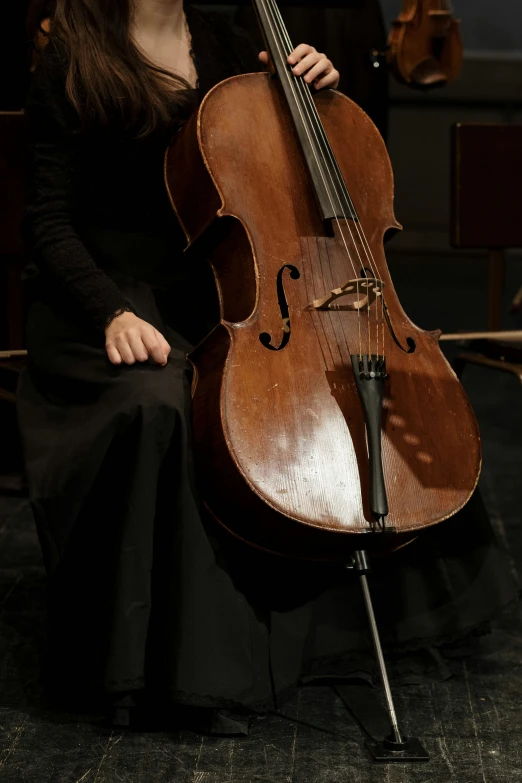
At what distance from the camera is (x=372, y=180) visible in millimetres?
1743

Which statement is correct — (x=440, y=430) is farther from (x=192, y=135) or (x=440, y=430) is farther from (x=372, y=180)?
(x=192, y=135)

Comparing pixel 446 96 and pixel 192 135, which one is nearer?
pixel 192 135

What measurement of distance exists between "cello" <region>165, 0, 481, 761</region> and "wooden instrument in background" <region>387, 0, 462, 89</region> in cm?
112

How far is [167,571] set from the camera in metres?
1.59

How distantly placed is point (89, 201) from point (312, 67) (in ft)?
1.38

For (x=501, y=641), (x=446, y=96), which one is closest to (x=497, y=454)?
(x=501, y=641)

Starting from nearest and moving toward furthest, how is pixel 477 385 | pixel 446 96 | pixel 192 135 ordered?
pixel 192 135, pixel 477 385, pixel 446 96

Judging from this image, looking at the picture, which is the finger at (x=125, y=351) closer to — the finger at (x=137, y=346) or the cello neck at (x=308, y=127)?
the finger at (x=137, y=346)

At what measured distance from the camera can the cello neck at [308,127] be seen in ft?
5.37

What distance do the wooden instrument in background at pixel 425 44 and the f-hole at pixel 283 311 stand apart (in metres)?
1.42

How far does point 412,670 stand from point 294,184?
31.5 inches

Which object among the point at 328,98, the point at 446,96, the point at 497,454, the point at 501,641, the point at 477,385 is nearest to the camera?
the point at 328,98

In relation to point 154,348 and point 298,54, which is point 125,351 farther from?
point 298,54

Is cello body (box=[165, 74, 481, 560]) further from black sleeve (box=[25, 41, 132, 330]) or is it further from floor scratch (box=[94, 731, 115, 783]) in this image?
floor scratch (box=[94, 731, 115, 783])
